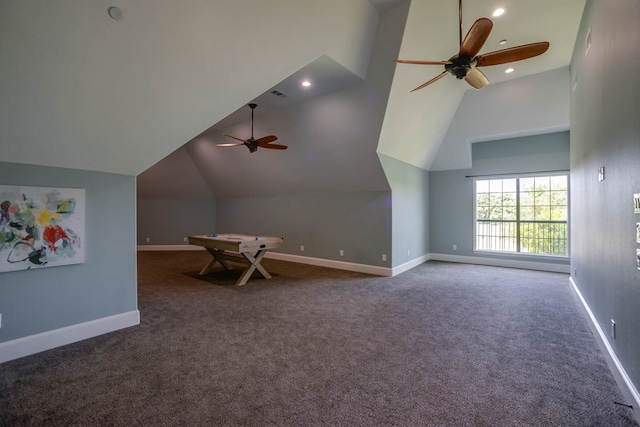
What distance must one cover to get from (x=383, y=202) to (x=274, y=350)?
3.66 m

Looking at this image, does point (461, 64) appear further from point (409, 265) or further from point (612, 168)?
point (409, 265)

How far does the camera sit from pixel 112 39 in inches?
78.5

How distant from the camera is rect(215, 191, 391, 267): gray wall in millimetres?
5530

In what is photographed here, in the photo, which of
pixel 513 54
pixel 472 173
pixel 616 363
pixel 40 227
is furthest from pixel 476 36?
pixel 472 173

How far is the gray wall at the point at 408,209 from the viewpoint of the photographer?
545cm

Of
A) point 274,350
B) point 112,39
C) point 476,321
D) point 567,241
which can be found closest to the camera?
point 112,39

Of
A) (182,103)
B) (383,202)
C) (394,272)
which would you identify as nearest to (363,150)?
(383,202)

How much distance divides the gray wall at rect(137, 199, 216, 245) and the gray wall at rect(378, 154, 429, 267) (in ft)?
20.2

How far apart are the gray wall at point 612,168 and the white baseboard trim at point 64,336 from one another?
13.8 ft

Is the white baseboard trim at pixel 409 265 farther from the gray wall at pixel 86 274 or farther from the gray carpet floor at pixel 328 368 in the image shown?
the gray wall at pixel 86 274

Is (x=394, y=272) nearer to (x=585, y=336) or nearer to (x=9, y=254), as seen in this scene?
(x=585, y=336)

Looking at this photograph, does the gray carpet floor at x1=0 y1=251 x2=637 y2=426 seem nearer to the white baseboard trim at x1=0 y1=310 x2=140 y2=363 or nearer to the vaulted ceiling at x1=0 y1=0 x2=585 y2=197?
the white baseboard trim at x1=0 y1=310 x2=140 y2=363

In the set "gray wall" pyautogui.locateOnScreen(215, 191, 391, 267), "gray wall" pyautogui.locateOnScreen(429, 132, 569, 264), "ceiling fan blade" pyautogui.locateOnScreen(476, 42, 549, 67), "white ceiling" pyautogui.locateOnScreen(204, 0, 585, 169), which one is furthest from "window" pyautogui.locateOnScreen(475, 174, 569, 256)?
"ceiling fan blade" pyautogui.locateOnScreen(476, 42, 549, 67)

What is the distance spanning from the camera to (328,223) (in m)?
6.30
